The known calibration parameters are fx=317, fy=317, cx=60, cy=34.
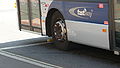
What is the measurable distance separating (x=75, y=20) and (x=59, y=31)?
1092 mm

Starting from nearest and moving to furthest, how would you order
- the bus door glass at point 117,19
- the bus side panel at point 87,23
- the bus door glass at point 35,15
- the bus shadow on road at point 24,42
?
the bus door glass at point 117,19, the bus side panel at point 87,23, the bus door glass at point 35,15, the bus shadow on road at point 24,42

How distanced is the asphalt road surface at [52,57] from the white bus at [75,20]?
43 centimetres

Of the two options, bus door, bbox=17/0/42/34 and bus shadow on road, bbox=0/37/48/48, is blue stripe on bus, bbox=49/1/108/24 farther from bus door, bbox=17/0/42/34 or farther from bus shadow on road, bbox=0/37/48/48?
bus shadow on road, bbox=0/37/48/48

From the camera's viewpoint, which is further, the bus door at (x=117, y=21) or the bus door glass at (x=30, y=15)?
the bus door glass at (x=30, y=15)

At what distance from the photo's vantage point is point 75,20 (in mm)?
8250

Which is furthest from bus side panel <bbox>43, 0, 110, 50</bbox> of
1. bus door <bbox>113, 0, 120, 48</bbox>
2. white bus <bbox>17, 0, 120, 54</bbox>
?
bus door <bbox>113, 0, 120, 48</bbox>

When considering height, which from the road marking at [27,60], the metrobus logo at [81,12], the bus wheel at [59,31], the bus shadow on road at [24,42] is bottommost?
the road marking at [27,60]

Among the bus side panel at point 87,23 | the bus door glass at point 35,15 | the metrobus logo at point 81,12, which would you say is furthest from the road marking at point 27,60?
the metrobus logo at point 81,12

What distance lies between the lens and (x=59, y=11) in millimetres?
8992

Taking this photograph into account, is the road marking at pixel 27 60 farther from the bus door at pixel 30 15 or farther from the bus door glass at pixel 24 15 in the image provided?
the bus door glass at pixel 24 15

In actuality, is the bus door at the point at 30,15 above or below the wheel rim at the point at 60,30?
above

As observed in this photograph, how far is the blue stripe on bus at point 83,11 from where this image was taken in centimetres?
731

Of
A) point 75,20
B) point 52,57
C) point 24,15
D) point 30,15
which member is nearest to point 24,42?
point 24,15

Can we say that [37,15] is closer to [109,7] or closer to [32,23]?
[32,23]
